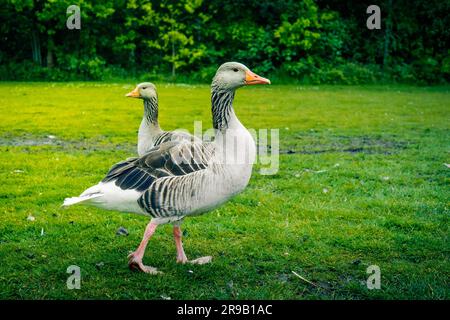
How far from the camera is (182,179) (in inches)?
167

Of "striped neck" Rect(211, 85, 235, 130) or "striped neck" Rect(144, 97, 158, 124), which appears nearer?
"striped neck" Rect(211, 85, 235, 130)

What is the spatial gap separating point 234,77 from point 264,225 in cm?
186

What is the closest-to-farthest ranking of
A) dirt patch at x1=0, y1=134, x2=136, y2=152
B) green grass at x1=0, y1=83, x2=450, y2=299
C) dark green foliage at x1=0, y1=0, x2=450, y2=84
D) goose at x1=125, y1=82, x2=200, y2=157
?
green grass at x1=0, y1=83, x2=450, y2=299, goose at x1=125, y1=82, x2=200, y2=157, dirt patch at x1=0, y1=134, x2=136, y2=152, dark green foliage at x1=0, y1=0, x2=450, y2=84

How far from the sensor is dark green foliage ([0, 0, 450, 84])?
26.4 metres

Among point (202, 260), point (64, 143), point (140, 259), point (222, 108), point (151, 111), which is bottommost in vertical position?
point (202, 260)

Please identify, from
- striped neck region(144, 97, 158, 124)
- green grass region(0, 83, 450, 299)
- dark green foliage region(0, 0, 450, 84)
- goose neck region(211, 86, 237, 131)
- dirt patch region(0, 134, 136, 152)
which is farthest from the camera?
dark green foliage region(0, 0, 450, 84)

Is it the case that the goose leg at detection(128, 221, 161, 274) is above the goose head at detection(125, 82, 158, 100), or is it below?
below

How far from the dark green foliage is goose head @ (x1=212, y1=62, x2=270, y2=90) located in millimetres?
21774

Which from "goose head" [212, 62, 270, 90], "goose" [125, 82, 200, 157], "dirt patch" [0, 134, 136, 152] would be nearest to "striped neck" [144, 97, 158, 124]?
"goose" [125, 82, 200, 157]

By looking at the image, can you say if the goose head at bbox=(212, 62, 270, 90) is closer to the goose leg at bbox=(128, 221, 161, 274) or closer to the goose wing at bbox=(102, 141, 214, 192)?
the goose wing at bbox=(102, 141, 214, 192)

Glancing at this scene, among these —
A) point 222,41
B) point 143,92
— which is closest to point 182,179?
point 143,92

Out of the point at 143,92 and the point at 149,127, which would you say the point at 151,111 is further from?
the point at 143,92

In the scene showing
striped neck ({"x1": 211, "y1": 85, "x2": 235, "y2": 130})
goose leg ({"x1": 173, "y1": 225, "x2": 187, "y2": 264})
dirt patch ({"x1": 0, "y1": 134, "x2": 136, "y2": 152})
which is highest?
striped neck ({"x1": 211, "y1": 85, "x2": 235, "y2": 130})

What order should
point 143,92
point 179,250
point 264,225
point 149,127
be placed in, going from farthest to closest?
point 143,92
point 149,127
point 264,225
point 179,250
